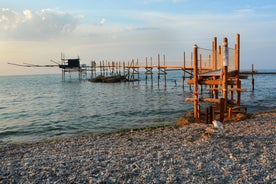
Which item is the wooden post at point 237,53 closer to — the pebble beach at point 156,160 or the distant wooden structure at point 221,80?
the distant wooden structure at point 221,80

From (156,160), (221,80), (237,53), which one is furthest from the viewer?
(237,53)

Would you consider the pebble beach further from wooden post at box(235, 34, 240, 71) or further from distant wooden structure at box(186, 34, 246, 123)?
wooden post at box(235, 34, 240, 71)

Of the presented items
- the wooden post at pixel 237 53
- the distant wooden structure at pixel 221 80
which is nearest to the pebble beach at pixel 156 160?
the distant wooden structure at pixel 221 80

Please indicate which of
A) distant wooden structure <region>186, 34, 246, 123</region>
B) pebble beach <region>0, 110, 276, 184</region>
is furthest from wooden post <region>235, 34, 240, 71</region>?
pebble beach <region>0, 110, 276, 184</region>

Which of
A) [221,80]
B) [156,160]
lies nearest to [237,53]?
[221,80]

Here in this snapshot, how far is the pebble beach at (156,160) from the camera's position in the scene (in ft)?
20.5

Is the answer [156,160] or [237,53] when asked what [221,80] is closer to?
[237,53]

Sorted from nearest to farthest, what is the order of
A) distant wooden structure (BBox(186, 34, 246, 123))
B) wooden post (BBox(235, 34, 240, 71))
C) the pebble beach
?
the pebble beach < distant wooden structure (BBox(186, 34, 246, 123)) < wooden post (BBox(235, 34, 240, 71))

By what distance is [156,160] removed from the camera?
→ 7.32 meters

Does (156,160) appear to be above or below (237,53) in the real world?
below

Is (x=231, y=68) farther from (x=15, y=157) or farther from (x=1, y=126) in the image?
(x=1, y=126)

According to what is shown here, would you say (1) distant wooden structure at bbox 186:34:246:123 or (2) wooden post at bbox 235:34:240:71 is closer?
(1) distant wooden structure at bbox 186:34:246:123

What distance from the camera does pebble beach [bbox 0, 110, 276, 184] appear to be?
6.25m

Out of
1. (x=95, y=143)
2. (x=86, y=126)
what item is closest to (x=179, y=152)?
(x=95, y=143)
